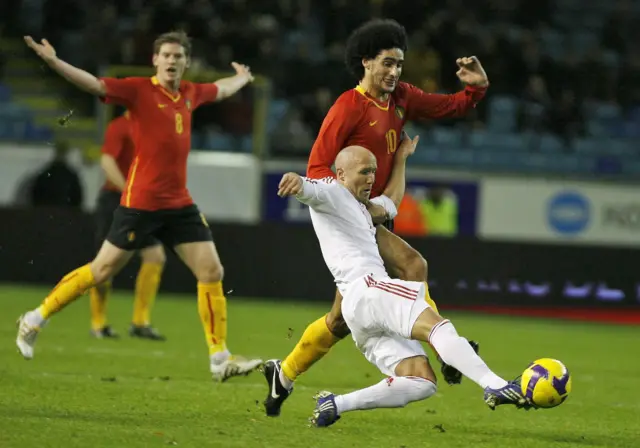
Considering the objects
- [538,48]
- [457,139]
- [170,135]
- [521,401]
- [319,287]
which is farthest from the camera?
[538,48]

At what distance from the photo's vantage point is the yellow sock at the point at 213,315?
27.2 ft

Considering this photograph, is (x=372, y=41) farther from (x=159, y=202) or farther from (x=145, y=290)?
(x=145, y=290)

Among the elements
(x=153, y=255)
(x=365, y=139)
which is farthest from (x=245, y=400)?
(x=153, y=255)

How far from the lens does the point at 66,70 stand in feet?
26.0

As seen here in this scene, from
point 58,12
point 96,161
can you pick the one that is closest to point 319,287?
point 96,161

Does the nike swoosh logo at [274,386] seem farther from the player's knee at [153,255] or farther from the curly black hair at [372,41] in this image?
the player's knee at [153,255]

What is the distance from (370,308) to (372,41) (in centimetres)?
171

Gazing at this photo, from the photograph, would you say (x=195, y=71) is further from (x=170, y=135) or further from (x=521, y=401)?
(x=521, y=401)

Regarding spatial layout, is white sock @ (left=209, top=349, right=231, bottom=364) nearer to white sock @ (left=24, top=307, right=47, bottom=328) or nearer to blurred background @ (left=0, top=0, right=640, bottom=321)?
white sock @ (left=24, top=307, right=47, bottom=328)

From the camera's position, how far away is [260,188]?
18125 mm

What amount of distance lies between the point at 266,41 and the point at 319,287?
16.6ft

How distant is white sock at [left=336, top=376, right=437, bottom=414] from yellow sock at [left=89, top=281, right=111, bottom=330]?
18.1 ft

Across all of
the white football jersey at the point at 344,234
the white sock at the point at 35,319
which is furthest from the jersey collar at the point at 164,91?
the white football jersey at the point at 344,234

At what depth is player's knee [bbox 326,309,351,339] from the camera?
22.7ft
